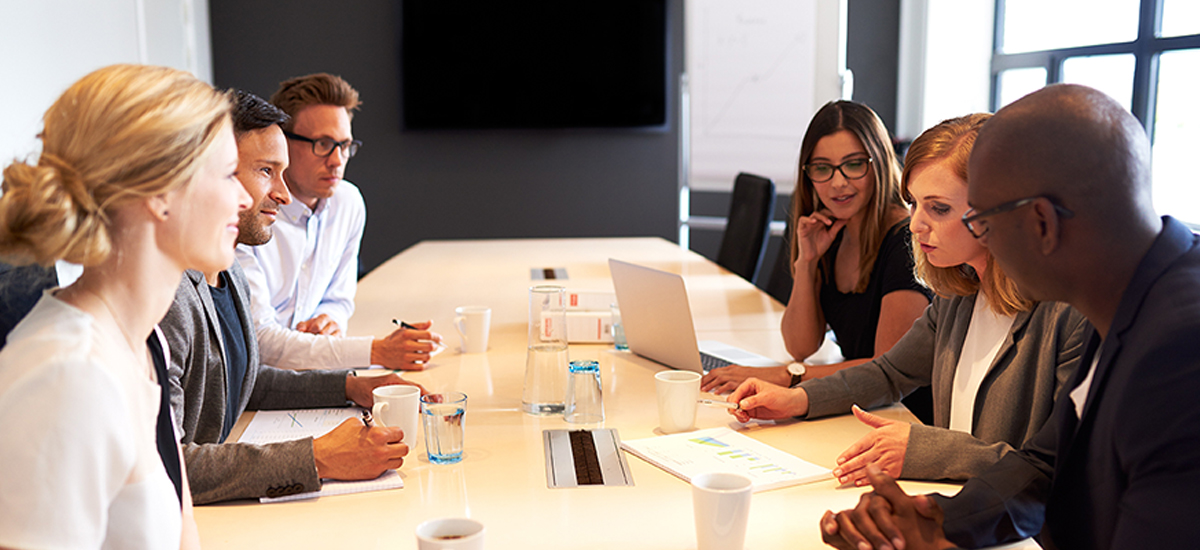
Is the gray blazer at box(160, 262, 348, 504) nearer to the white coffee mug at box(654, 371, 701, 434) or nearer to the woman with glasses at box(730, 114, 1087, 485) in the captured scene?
the white coffee mug at box(654, 371, 701, 434)

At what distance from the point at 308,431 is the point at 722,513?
2.72ft

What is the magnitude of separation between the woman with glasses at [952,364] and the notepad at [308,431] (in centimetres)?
64

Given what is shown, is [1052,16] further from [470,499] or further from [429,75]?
[470,499]

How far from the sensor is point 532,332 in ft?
5.37

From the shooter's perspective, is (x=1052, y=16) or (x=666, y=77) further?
(x=666, y=77)

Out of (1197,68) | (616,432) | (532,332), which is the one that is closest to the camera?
(616,432)

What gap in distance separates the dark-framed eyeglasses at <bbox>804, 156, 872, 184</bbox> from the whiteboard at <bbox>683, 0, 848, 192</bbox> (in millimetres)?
2820

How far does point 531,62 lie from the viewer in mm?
5555

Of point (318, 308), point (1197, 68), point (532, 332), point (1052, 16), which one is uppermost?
point (1052, 16)

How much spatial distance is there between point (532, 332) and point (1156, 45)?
3283mm

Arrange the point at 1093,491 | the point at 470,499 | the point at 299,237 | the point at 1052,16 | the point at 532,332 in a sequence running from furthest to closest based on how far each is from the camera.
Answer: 1. the point at 1052,16
2. the point at 299,237
3. the point at 532,332
4. the point at 470,499
5. the point at 1093,491

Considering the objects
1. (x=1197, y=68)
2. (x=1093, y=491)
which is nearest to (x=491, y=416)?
(x=1093, y=491)

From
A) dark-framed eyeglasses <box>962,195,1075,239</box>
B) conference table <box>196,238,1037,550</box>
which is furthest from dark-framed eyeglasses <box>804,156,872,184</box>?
dark-framed eyeglasses <box>962,195,1075,239</box>

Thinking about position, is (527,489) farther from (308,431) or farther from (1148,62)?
(1148,62)
